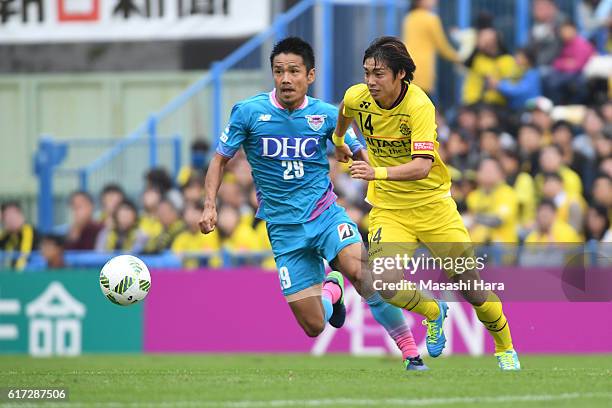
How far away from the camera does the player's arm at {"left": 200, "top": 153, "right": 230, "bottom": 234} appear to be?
34.5 ft

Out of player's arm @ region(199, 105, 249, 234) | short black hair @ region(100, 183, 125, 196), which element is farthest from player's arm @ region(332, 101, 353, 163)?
short black hair @ region(100, 183, 125, 196)

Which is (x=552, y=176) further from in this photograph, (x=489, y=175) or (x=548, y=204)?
(x=489, y=175)

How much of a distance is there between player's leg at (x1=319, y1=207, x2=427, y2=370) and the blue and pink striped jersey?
184 millimetres

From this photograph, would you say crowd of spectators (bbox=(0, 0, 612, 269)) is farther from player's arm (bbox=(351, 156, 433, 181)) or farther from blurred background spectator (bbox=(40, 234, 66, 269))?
player's arm (bbox=(351, 156, 433, 181))

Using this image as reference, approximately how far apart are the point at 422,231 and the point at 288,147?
1.26m

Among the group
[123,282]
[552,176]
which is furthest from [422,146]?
[552,176]

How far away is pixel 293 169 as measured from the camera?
36.4ft

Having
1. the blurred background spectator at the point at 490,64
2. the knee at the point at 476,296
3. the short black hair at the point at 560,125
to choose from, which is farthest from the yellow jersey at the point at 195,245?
the knee at the point at 476,296

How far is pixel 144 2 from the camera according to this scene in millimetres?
22359

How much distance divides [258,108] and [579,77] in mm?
9070

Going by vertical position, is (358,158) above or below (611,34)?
below

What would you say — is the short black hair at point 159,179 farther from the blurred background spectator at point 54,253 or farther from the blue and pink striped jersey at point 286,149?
the blue and pink striped jersey at point 286,149

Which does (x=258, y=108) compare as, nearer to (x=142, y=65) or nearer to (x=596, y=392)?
(x=596, y=392)

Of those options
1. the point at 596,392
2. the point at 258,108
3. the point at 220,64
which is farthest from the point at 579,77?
the point at 596,392
